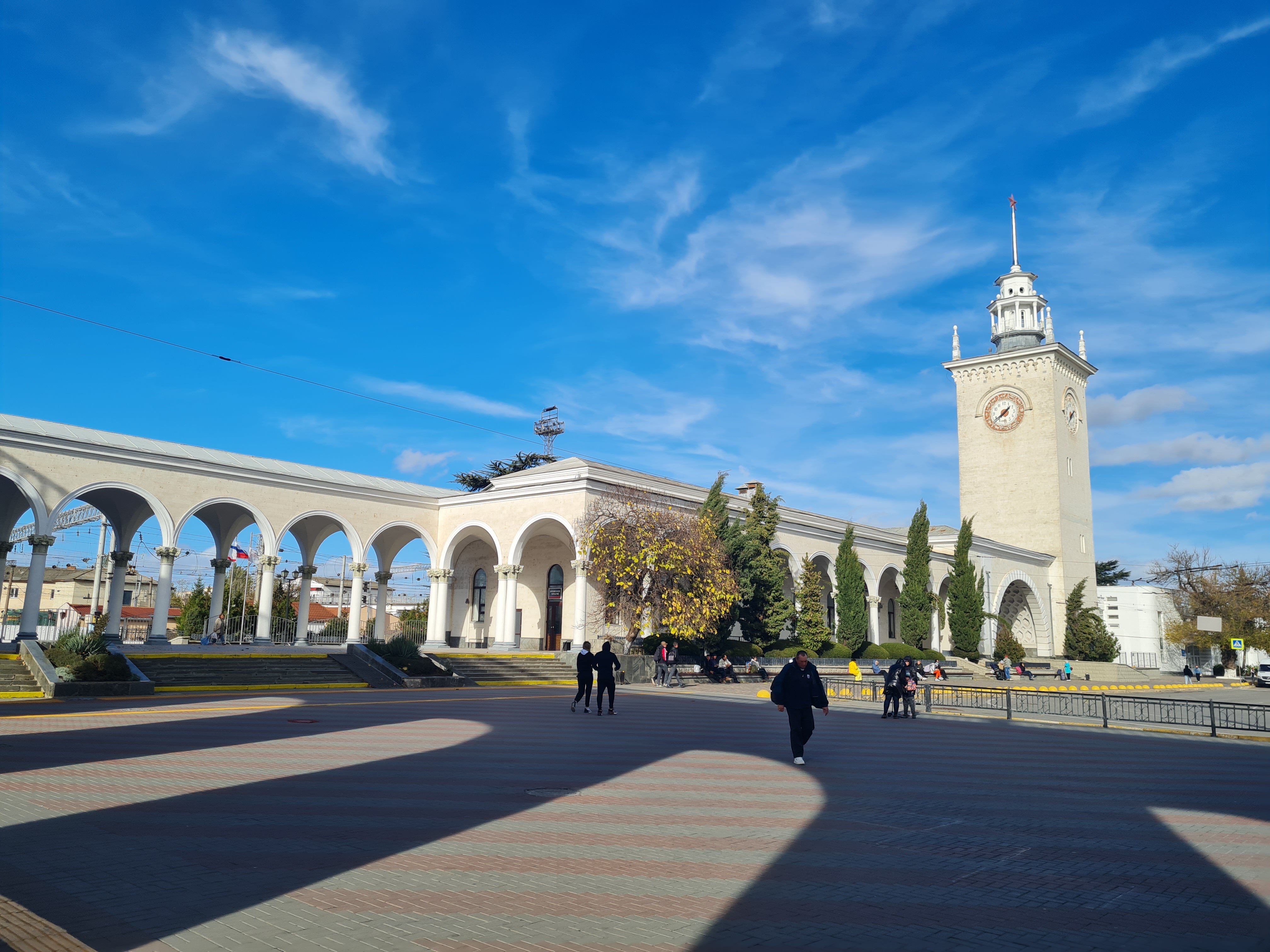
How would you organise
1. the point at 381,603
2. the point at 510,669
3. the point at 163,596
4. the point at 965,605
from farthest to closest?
the point at 965,605 → the point at 381,603 → the point at 163,596 → the point at 510,669

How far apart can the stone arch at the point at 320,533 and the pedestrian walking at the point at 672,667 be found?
12.7m

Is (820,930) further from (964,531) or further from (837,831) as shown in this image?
(964,531)

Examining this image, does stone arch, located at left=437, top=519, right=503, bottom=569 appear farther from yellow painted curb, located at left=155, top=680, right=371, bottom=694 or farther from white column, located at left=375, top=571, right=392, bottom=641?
yellow painted curb, located at left=155, top=680, right=371, bottom=694

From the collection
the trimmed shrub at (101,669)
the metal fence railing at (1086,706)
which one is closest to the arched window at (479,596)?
the metal fence railing at (1086,706)

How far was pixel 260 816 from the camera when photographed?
7750 millimetres

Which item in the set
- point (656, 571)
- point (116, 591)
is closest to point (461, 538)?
point (656, 571)

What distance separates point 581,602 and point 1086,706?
16535mm

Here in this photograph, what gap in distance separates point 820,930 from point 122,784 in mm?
7378

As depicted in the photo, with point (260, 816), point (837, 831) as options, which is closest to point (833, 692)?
point (837, 831)

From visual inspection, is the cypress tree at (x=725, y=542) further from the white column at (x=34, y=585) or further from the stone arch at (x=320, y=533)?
the white column at (x=34, y=585)

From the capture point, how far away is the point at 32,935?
4.68 metres

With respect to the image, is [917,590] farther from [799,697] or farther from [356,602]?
[799,697]

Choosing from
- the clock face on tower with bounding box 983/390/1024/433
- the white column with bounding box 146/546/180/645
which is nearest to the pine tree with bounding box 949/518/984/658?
the clock face on tower with bounding box 983/390/1024/433

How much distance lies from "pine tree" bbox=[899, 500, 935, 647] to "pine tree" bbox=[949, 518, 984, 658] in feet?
7.58
